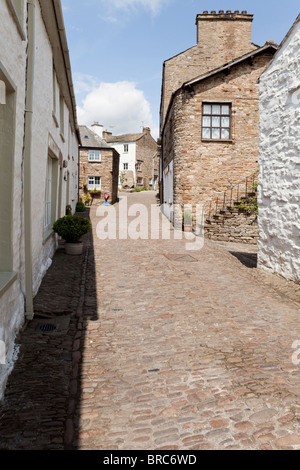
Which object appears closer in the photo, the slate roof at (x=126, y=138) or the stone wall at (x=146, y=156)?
the slate roof at (x=126, y=138)

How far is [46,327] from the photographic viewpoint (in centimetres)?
473

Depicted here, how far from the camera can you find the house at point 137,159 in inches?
1938

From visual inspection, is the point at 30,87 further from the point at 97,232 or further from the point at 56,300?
the point at 97,232

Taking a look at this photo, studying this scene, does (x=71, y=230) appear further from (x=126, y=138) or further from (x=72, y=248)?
(x=126, y=138)

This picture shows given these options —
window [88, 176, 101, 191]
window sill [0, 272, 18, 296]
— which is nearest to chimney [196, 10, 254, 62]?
window [88, 176, 101, 191]

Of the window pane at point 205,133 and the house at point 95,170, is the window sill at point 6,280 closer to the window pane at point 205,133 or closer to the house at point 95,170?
the window pane at point 205,133

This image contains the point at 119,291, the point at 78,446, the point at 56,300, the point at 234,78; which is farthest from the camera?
the point at 234,78

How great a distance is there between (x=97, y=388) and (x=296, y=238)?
16.5ft

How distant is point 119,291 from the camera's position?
6543 millimetres

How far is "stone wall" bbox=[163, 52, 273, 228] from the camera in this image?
15.5 m

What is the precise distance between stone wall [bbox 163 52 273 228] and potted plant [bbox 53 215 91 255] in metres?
7.20

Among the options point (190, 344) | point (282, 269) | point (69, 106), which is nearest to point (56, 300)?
point (190, 344)

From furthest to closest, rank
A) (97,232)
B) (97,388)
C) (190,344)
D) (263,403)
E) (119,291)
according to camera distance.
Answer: (97,232) → (119,291) → (190,344) → (97,388) → (263,403)

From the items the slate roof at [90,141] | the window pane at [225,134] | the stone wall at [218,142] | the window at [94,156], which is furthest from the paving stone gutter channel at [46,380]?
the slate roof at [90,141]
